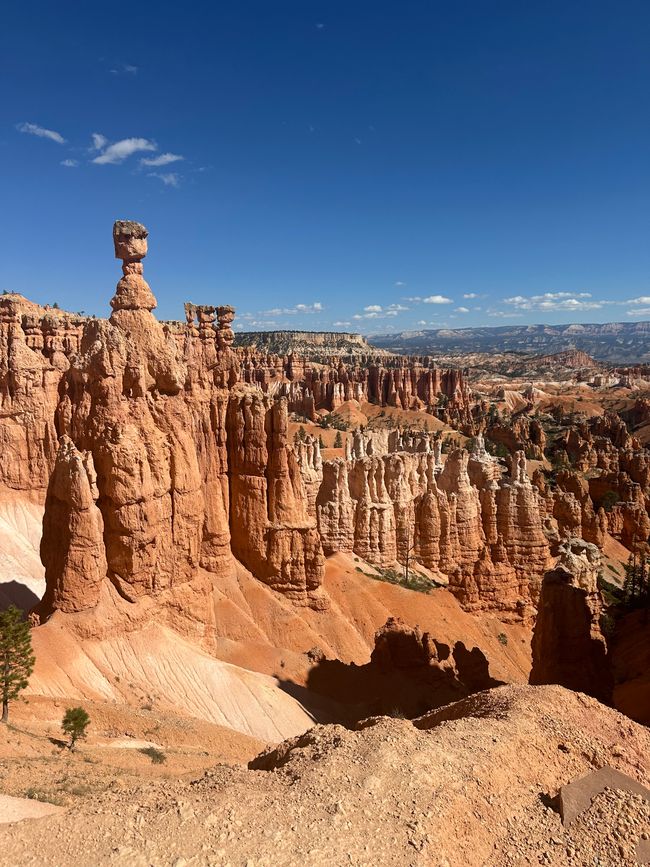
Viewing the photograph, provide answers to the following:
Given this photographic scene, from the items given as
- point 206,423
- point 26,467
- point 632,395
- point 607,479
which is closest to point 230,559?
point 206,423

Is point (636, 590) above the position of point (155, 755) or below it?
below

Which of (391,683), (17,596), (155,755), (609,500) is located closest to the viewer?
(155,755)

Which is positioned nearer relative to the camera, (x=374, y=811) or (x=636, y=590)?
(x=374, y=811)

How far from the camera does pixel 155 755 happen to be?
1543cm

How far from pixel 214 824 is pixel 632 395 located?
491 feet

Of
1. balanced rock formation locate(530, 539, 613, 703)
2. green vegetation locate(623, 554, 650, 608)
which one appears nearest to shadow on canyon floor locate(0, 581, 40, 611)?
balanced rock formation locate(530, 539, 613, 703)

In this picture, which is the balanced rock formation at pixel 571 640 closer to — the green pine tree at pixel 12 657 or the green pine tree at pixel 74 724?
the green pine tree at pixel 74 724

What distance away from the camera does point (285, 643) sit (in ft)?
89.5

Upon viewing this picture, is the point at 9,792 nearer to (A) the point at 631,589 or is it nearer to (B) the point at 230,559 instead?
(B) the point at 230,559

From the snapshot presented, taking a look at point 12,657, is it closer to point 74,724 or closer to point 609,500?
point 74,724

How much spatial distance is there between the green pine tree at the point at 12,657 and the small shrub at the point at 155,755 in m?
3.73

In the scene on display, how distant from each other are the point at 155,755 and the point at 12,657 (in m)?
4.73

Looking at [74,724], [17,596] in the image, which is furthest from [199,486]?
[17,596]

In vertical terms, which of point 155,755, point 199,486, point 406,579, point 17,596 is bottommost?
point 406,579
